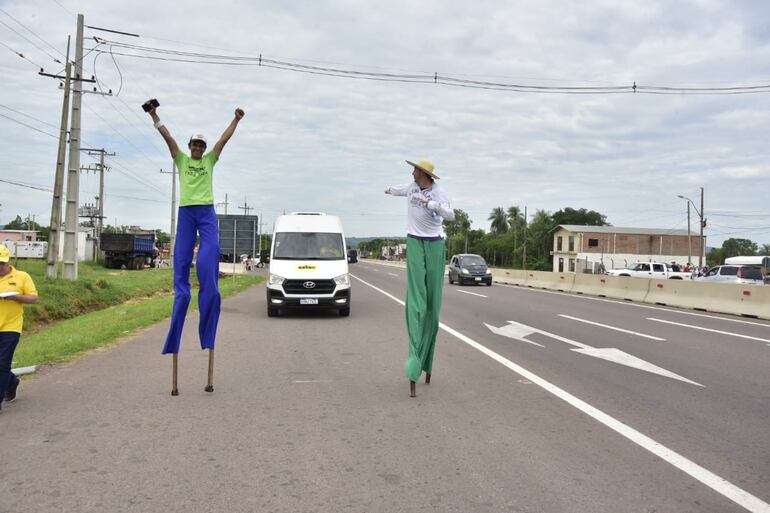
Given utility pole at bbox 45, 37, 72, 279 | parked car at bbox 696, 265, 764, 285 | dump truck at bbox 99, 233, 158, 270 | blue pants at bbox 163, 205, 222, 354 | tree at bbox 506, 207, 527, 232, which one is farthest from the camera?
tree at bbox 506, 207, 527, 232

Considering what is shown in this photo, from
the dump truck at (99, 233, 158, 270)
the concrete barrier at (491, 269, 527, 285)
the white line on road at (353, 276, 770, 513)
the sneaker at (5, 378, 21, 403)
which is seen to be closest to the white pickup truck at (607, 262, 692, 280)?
→ the concrete barrier at (491, 269, 527, 285)

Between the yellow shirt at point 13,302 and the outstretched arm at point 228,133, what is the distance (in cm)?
197

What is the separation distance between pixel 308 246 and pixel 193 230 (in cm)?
899

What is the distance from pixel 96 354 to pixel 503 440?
20.0 ft

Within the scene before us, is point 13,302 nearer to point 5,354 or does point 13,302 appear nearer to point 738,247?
point 5,354

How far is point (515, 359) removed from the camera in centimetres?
832

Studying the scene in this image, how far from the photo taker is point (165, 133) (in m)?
5.91

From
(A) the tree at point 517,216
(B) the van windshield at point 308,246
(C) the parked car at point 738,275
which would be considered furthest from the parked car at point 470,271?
(A) the tree at point 517,216

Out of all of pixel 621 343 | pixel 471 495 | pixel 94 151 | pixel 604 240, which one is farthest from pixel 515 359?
pixel 604 240

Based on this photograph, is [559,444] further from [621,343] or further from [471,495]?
[621,343]

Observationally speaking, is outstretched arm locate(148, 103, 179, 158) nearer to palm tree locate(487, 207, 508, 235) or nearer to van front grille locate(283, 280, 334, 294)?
van front grille locate(283, 280, 334, 294)

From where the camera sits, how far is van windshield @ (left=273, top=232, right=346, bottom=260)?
14.7 meters

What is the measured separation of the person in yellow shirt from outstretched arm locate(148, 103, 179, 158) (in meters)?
1.62

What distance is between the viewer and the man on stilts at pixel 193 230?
5.84 meters
